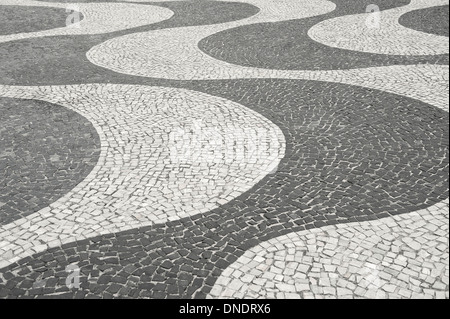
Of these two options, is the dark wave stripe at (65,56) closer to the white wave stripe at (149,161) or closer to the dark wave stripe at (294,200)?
the white wave stripe at (149,161)

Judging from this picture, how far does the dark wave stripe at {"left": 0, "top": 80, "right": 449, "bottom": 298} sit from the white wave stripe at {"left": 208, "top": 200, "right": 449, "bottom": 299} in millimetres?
170

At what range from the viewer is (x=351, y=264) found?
15.6 feet

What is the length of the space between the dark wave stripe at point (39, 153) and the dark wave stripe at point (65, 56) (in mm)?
1444

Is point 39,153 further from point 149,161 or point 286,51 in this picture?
point 286,51

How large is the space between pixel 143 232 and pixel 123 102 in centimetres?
406

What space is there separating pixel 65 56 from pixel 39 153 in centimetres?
508

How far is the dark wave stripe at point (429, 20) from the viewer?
12.6m

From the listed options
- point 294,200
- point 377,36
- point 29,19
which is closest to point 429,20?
point 377,36

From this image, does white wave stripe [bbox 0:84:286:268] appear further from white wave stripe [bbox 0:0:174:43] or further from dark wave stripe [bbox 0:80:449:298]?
white wave stripe [bbox 0:0:174:43]

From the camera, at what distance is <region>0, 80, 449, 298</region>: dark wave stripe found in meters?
4.68

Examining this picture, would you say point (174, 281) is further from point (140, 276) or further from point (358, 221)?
point (358, 221)
